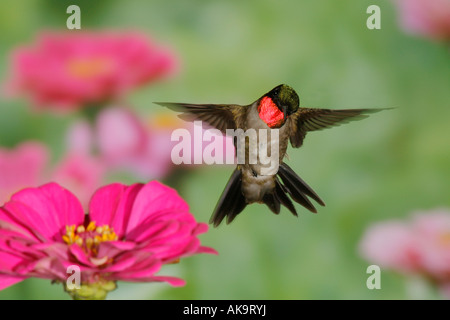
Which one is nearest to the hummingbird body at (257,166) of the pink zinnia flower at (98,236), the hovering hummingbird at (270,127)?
the hovering hummingbird at (270,127)

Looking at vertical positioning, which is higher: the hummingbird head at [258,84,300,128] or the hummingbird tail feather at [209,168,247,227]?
the hummingbird head at [258,84,300,128]

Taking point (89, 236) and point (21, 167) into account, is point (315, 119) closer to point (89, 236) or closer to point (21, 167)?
point (89, 236)

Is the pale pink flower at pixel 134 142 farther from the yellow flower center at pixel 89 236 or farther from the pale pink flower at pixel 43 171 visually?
the yellow flower center at pixel 89 236

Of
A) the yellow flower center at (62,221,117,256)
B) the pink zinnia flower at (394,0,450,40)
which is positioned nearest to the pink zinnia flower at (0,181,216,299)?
the yellow flower center at (62,221,117,256)

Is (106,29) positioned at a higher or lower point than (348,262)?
higher

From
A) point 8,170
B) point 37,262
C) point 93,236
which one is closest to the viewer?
point 37,262

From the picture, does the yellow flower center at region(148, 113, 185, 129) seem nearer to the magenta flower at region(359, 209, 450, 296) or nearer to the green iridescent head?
the green iridescent head
